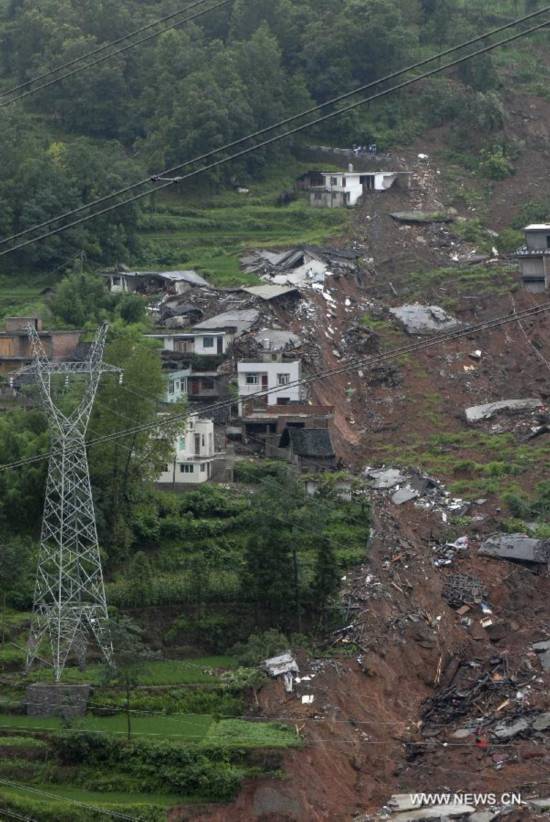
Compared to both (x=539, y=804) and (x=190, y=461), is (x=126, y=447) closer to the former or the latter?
(x=190, y=461)

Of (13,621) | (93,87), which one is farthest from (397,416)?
(93,87)

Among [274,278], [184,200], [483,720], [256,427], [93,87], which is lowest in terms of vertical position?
[483,720]

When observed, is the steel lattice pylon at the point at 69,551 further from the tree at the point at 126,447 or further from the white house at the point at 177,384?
the white house at the point at 177,384

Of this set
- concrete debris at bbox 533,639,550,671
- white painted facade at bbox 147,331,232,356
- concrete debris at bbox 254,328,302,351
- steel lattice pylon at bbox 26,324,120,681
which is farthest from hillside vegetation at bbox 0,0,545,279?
concrete debris at bbox 533,639,550,671

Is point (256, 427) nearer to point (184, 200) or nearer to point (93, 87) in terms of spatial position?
point (184, 200)

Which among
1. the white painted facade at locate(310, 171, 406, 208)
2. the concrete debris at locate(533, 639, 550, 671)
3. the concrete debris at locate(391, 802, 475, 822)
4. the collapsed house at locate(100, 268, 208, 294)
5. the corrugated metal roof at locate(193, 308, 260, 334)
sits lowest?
the concrete debris at locate(391, 802, 475, 822)

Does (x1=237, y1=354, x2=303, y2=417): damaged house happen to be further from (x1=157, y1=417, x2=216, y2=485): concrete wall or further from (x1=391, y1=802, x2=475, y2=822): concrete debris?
(x1=391, y1=802, x2=475, y2=822): concrete debris
